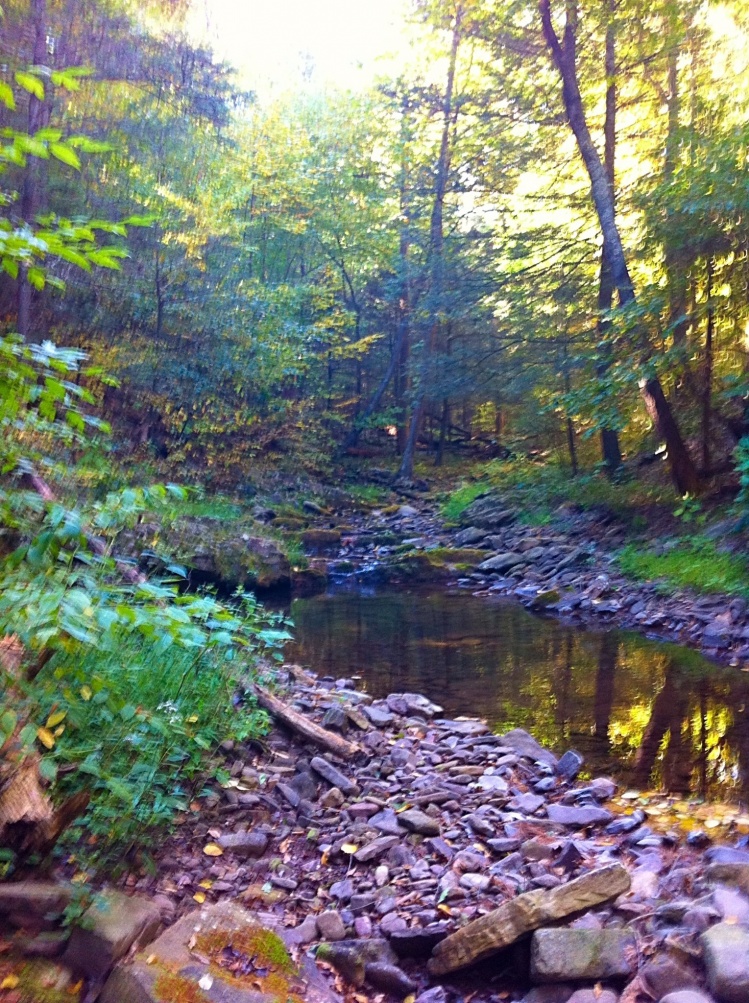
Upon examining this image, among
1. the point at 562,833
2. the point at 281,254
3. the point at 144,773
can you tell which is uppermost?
the point at 281,254

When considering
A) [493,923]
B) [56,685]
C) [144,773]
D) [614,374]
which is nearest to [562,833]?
[493,923]

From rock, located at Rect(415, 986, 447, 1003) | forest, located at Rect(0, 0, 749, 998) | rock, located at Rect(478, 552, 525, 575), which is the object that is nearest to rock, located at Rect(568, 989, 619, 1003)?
rock, located at Rect(415, 986, 447, 1003)

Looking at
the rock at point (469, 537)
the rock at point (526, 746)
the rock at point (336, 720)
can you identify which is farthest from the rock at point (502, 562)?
the rock at point (336, 720)

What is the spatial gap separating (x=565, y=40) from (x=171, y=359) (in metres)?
8.90

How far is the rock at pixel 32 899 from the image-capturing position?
2.46 meters

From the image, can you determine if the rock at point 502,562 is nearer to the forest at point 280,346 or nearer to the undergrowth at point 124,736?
the forest at point 280,346

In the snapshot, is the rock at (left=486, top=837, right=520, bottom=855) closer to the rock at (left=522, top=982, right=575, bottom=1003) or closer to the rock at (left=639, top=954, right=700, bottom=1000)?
the rock at (left=522, top=982, right=575, bottom=1003)

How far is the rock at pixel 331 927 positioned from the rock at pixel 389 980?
0.24m

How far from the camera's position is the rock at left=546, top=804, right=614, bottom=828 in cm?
434

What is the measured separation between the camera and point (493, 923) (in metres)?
2.96

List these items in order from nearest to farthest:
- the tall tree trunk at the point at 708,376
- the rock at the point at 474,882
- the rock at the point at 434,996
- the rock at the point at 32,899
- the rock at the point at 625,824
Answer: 1. the rock at the point at 32,899
2. the rock at the point at 434,996
3. the rock at the point at 474,882
4. the rock at the point at 625,824
5. the tall tree trunk at the point at 708,376

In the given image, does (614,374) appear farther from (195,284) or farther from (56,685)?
(56,685)

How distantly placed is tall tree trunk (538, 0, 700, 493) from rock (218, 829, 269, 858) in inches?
394

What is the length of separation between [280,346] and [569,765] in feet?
46.2
